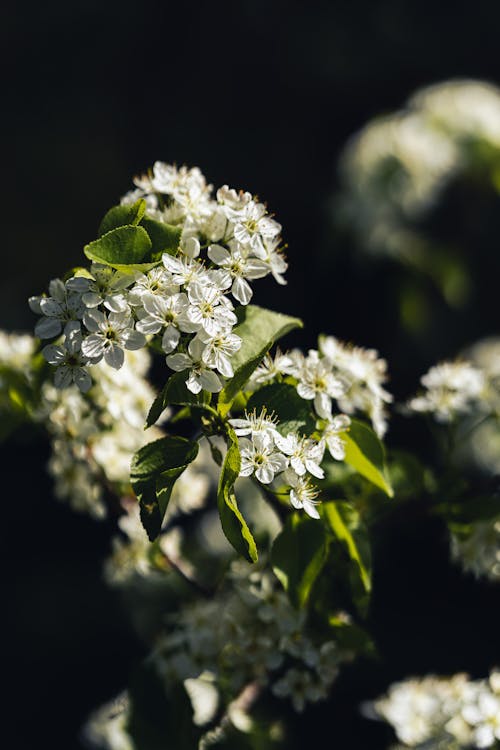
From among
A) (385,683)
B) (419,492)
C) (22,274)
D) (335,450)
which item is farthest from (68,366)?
(22,274)

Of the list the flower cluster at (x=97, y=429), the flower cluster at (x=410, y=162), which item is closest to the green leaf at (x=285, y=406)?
the flower cluster at (x=97, y=429)

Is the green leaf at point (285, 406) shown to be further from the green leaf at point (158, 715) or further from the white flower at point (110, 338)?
the green leaf at point (158, 715)

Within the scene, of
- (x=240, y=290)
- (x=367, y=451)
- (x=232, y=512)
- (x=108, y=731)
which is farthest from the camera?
(x=108, y=731)

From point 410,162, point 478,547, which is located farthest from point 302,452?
point 410,162

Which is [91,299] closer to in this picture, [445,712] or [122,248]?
[122,248]

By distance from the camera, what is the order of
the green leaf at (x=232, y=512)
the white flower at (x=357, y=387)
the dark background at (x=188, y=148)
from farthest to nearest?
the dark background at (x=188, y=148) → the white flower at (x=357, y=387) → the green leaf at (x=232, y=512)
